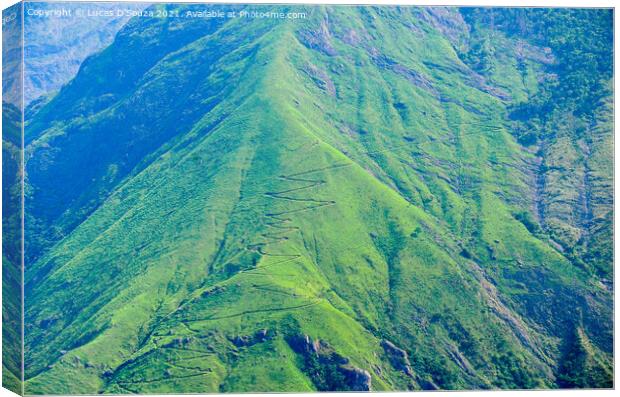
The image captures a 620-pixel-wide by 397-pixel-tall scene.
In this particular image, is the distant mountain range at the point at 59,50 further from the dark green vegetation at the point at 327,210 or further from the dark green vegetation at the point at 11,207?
the dark green vegetation at the point at 11,207

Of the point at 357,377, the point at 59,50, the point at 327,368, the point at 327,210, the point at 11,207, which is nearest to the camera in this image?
the point at 11,207

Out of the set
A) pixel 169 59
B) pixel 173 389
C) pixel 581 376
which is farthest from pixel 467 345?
pixel 169 59

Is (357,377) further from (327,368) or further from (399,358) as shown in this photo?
(399,358)

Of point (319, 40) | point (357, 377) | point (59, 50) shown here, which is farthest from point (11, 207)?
point (59, 50)

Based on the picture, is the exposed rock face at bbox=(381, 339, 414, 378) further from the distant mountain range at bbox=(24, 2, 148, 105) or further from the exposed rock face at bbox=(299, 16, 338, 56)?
the distant mountain range at bbox=(24, 2, 148, 105)

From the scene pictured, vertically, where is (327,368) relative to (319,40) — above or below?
below

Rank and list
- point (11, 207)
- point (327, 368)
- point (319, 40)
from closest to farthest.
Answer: point (11, 207), point (327, 368), point (319, 40)

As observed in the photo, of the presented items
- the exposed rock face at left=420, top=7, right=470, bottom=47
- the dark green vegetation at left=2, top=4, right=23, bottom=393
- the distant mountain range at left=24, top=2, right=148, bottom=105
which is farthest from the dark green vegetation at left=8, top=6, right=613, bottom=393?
the dark green vegetation at left=2, top=4, right=23, bottom=393

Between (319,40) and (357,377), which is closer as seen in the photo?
(357,377)

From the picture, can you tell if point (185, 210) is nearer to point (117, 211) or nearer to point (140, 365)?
point (117, 211)
